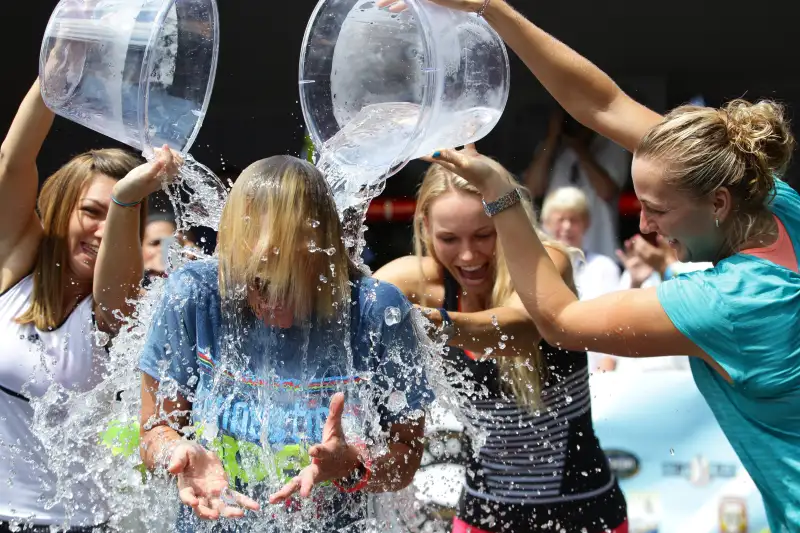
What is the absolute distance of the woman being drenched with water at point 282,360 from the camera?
6.32 feet

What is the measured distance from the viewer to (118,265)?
94.0 inches

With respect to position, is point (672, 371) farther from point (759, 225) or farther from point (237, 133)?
point (237, 133)

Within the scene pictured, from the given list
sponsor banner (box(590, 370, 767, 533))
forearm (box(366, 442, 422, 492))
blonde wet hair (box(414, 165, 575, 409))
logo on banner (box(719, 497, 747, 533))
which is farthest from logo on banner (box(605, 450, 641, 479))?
forearm (box(366, 442, 422, 492))

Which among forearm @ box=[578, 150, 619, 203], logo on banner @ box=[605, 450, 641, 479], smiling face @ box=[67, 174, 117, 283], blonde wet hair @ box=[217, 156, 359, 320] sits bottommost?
logo on banner @ box=[605, 450, 641, 479]

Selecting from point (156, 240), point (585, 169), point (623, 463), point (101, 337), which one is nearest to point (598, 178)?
point (585, 169)

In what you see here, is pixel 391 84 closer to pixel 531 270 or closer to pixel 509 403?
pixel 531 270

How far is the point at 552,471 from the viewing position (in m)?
2.88

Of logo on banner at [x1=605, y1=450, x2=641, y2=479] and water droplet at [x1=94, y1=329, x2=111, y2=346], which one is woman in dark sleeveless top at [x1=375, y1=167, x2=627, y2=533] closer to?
water droplet at [x1=94, y1=329, x2=111, y2=346]

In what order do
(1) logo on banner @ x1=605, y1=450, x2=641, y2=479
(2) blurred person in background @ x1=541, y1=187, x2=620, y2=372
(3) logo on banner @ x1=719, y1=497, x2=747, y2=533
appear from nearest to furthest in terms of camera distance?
1. (3) logo on banner @ x1=719, y1=497, x2=747, y2=533
2. (1) logo on banner @ x1=605, y1=450, x2=641, y2=479
3. (2) blurred person in background @ x1=541, y1=187, x2=620, y2=372

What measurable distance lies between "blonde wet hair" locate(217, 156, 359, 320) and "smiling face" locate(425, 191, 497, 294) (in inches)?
32.8

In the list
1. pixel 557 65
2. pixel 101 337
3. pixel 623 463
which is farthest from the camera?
pixel 623 463

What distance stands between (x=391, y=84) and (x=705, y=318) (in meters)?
1.02

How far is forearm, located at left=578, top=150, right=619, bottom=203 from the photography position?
5668 mm

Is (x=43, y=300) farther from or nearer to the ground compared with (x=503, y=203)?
nearer to the ground
